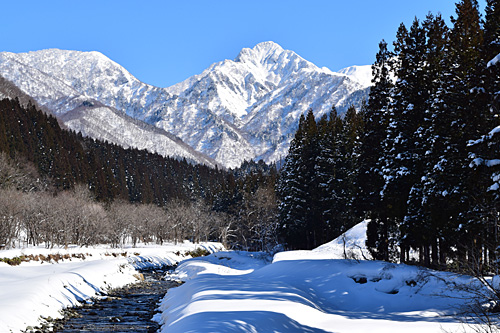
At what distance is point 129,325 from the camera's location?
18.3m

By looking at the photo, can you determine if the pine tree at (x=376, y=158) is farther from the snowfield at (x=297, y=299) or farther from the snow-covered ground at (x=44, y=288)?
the snow-covered ground at (x=44, y=288)

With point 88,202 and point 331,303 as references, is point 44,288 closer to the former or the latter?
point 331,303

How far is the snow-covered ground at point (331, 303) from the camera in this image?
12.6 metres

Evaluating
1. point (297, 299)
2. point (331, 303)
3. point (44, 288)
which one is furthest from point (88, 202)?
point (297, 299)

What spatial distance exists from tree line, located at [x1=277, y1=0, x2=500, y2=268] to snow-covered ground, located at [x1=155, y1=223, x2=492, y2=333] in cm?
221

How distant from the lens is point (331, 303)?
772 inches

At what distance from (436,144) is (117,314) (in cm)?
1946

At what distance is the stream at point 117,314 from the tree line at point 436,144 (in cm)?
1412

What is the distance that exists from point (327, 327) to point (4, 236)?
42249 millimetres

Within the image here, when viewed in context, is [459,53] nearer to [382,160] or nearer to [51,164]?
[382,160]

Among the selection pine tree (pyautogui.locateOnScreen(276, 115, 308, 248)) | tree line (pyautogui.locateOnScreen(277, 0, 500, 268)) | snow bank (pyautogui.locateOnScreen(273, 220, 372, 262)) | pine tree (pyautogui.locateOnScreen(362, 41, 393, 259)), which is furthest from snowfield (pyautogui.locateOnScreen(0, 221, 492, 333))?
pine tree (pyautogui.locateOnScreen(276, 115, 308, 248))

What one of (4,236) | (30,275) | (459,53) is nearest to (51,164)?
(4,236)

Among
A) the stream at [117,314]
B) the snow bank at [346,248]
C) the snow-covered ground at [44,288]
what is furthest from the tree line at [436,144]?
the snow-covered ground at [44,288]

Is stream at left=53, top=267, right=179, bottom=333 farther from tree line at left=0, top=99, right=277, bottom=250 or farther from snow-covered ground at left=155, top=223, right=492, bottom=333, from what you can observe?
tree line at left=0, top=99, right=277, bottom=250
